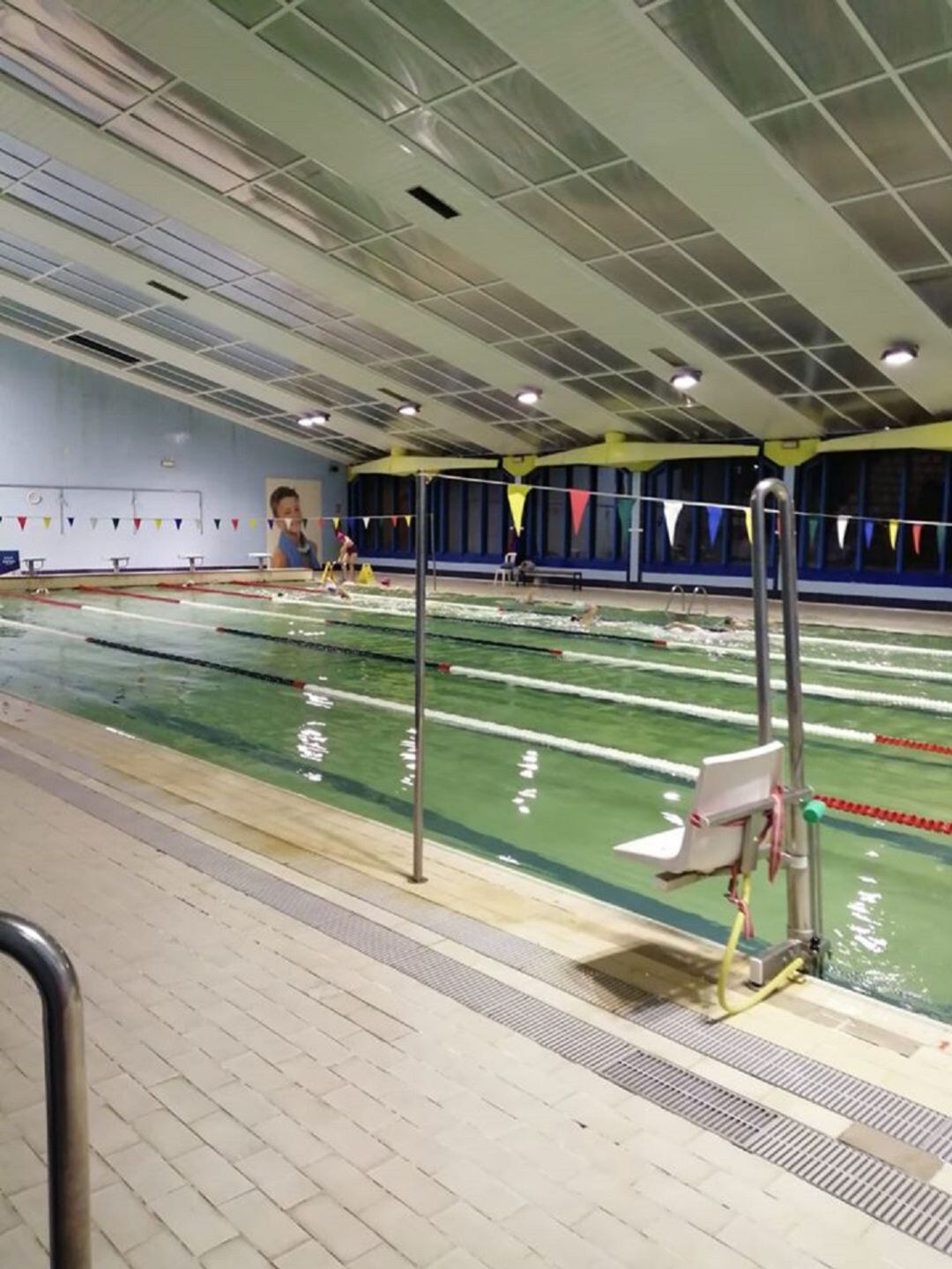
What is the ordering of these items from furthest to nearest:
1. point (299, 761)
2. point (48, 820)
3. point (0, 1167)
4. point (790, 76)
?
point (790, 76) < point (299, 761) < point (48, 820) < point (0, 1167)

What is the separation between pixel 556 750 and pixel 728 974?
3.96 m

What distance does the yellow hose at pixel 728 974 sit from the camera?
299 centimetres

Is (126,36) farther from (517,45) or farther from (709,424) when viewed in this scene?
(709,424)

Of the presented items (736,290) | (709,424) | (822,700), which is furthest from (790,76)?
(709,424)

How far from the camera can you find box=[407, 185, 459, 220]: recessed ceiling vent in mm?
11523

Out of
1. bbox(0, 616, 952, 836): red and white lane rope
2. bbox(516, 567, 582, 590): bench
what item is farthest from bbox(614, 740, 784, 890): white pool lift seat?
bbox(516, 567, 582, 590): bench

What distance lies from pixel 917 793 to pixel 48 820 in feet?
16.3

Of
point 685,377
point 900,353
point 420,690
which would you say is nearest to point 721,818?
point 420,690

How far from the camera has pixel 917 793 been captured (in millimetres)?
6195

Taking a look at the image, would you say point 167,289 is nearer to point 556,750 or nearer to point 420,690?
point 556,750

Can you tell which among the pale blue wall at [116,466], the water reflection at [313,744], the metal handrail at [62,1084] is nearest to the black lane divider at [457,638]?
the water reflection at [313,744]

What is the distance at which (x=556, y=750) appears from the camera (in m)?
7.18

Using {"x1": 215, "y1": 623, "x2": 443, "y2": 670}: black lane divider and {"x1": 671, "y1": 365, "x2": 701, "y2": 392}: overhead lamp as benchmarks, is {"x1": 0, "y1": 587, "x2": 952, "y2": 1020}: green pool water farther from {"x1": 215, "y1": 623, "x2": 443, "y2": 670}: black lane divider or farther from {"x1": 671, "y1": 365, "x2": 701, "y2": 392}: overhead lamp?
{"x1": 671, "y1": 365, "x2": 701, "y2": 392}: overhead lamp

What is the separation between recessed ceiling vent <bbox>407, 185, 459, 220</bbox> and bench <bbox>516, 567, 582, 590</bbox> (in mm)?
10453
